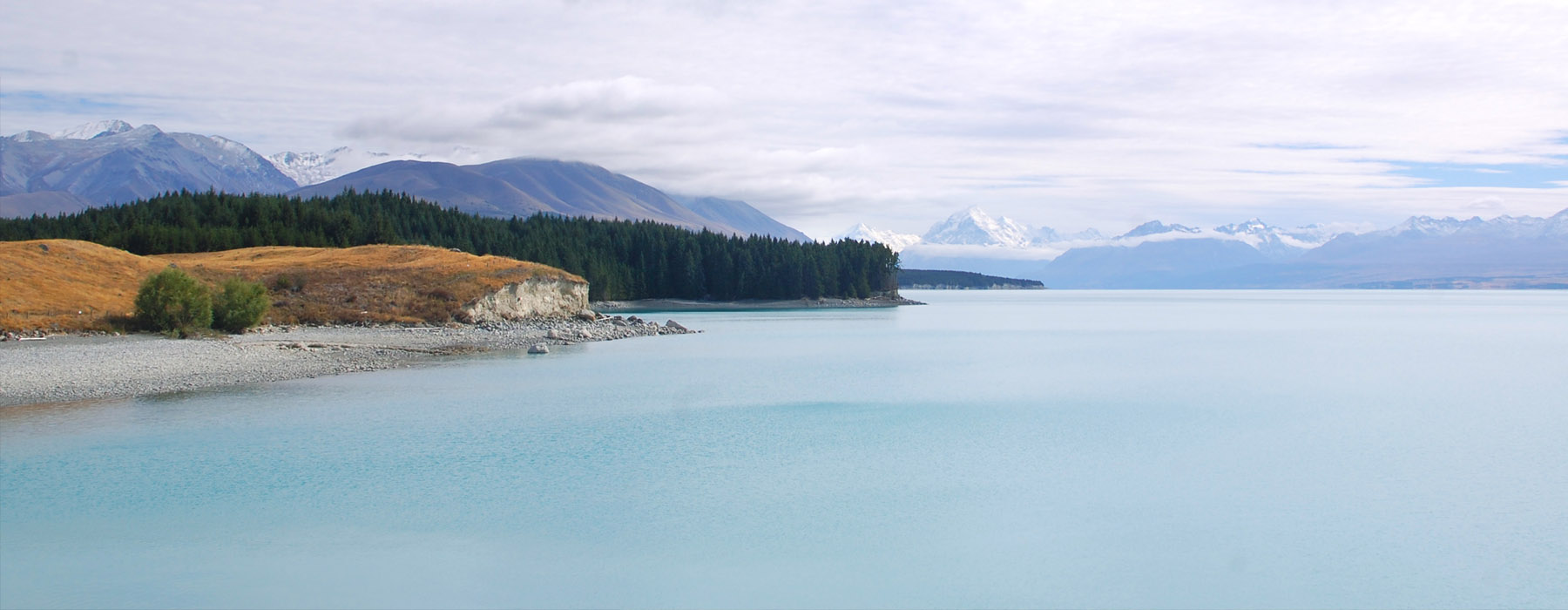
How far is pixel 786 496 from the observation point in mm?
15945

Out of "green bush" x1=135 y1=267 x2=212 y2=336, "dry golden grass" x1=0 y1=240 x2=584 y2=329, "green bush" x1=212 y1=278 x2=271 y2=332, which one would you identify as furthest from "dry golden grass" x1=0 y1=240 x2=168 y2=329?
"green bush" x1=212 y1=278 x2=271 y2=332

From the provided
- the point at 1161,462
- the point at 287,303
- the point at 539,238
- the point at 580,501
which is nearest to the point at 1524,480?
the point at 1161,462

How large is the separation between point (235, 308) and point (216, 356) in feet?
37.3

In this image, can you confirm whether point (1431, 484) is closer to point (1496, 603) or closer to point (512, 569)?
point (1496, 603)

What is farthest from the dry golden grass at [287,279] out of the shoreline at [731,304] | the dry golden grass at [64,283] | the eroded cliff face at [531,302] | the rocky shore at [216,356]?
the shoreline at [731,304]

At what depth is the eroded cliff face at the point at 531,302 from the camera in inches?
2359

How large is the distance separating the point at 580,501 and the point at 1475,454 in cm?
1773

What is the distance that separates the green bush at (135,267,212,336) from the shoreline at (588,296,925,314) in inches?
2417

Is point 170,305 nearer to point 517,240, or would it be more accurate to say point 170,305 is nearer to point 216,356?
point 216,356

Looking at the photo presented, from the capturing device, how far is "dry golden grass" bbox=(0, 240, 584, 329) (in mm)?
41750

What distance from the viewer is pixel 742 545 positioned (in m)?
13.1

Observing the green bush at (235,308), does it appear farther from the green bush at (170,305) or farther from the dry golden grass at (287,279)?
the dry golden grass at (287,279)

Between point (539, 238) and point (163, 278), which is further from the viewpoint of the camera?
point (539, 238)

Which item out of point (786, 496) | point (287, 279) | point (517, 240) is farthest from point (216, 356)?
point (517, 240)
